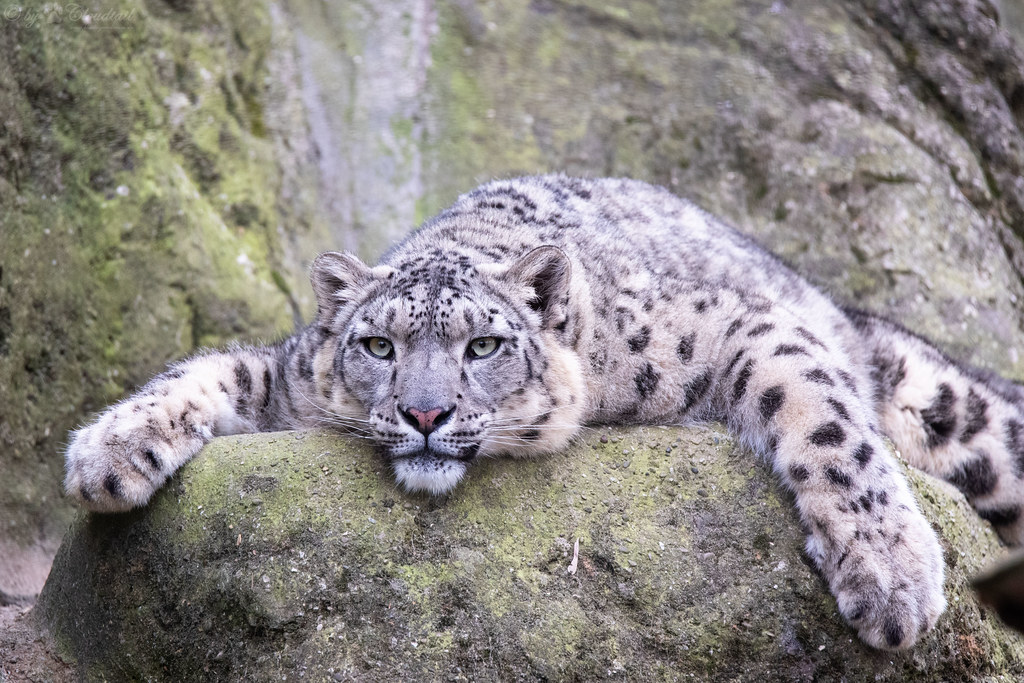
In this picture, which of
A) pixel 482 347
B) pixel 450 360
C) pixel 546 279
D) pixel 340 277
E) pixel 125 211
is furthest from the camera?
pixel 125 211

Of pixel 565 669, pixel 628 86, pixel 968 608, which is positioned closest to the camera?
pixel 565 669

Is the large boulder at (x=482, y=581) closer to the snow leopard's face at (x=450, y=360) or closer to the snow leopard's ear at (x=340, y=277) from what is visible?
the snow leopard's face at (x=450, y=360)

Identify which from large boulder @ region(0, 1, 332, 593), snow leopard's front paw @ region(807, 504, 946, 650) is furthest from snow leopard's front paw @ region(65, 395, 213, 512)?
snow leopard's front paw @ region(807, 504, 946, 650)

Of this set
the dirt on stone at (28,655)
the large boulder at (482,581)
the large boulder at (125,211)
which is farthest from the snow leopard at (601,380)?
the large boulder at (125,211)

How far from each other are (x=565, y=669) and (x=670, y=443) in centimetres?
112

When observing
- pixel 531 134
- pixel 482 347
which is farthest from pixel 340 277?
pixel 531 134

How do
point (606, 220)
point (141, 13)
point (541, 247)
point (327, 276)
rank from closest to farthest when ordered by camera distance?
1. point (541, 247)
2. point (327, 276)
3. point (606, 220)
4. point (141, 13)

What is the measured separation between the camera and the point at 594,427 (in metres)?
4.53

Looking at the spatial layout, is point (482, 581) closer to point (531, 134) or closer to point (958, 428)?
point (958, 428)

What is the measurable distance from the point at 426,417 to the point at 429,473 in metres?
0.24

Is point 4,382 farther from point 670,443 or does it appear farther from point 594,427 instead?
point 670,443

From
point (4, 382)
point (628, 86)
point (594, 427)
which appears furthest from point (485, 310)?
point (628, 86)

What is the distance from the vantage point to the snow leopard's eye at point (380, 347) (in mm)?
4215

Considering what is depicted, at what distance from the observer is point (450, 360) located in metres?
4.04
